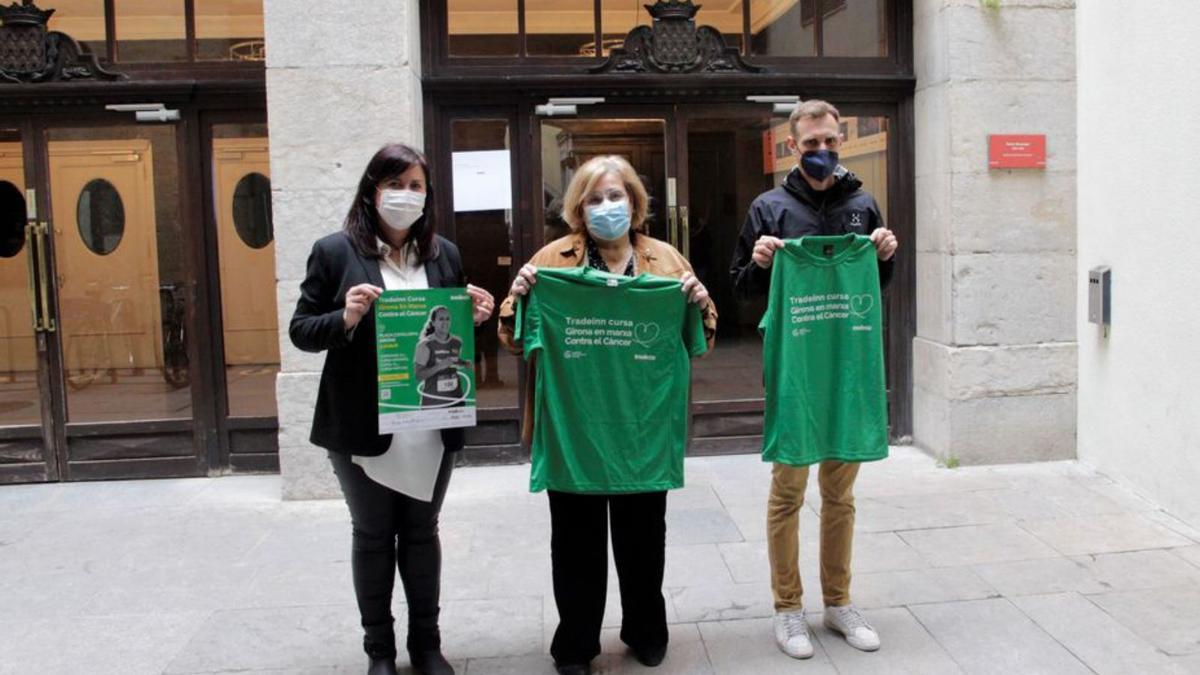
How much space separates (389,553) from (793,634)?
5.51 ft

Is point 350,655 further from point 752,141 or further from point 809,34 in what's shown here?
point 809,34

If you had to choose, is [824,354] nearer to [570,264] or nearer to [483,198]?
[570,264]

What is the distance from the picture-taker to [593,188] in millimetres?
3867

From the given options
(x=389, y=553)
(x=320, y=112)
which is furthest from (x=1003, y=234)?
(x=389, y=553)

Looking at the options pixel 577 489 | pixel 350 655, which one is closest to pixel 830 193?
pixel 577 489

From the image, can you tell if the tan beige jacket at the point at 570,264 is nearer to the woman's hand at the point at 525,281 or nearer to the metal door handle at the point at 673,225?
the woman's hand at the point at 525,281

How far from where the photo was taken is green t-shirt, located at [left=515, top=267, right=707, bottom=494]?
3797 mm

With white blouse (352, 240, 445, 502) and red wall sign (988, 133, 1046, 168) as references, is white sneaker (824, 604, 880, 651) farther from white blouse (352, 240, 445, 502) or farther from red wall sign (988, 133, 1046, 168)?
red wall sign (988, 133, 1046, 168)

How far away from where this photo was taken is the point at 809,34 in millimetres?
7547

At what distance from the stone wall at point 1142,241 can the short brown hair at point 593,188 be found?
358cm

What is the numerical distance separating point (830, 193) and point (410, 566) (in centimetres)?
228

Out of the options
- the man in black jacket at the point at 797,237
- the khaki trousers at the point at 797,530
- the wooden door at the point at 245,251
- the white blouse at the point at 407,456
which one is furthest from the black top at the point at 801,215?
the wooden door at the point at 245,251

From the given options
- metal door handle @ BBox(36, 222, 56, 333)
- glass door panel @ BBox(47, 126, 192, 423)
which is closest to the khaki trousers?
glass door panel @ BBox(47, 126, 192, 423)

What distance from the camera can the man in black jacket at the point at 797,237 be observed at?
4.10 metres
